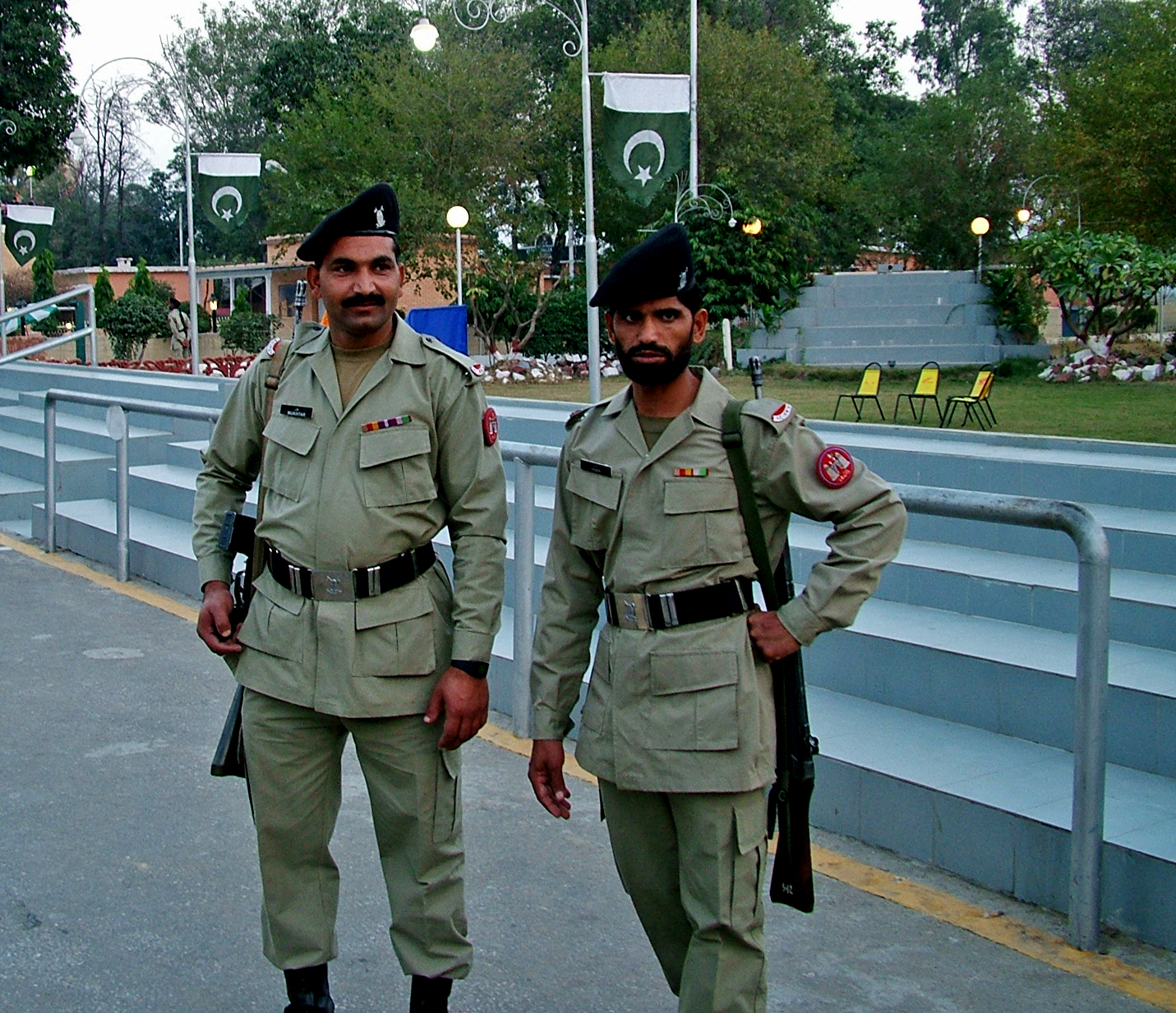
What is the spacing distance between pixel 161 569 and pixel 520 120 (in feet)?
96.1

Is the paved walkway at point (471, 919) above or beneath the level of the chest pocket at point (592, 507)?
beneath

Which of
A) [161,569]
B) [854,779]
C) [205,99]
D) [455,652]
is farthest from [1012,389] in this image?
[205,99]

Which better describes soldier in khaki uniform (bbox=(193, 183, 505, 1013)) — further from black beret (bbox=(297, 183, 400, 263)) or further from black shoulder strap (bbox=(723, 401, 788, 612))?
black shoulder strap (bbox=(723, 401, 788, 612))

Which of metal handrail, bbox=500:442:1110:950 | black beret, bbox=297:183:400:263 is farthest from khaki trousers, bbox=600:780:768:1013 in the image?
black beret, bbox=297:183:400:263

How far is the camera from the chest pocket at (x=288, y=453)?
10.4ft

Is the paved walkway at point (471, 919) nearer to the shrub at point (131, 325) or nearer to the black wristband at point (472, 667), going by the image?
the black wristband at point (472, 667)

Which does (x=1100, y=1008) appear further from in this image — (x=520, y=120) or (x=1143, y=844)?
(x=520, y=120)

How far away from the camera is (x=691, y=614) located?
280 centimetres

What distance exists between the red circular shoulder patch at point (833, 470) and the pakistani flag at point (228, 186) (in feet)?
67.2

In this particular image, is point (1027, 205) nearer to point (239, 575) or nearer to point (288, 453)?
point (239, 575)

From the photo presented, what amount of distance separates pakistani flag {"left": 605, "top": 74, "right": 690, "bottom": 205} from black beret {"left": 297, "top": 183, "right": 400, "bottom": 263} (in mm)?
12726

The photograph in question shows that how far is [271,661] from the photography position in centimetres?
319

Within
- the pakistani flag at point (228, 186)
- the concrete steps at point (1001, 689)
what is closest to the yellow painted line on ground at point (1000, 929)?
the concrete steps at point (1001, 689)

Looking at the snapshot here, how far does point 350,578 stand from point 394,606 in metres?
0.11
